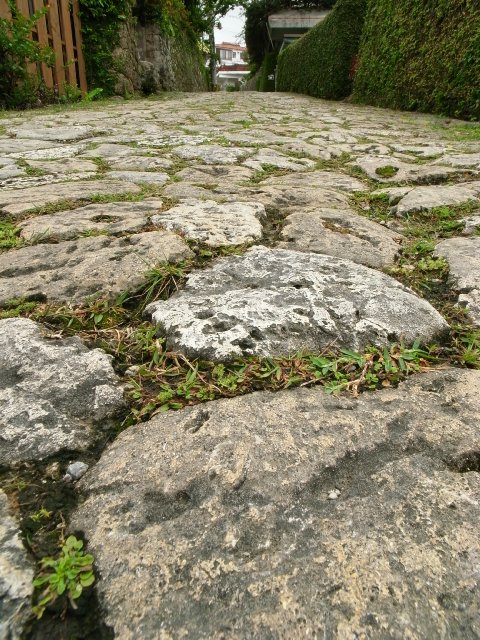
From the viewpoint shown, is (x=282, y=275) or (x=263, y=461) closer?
(x=263, y=461)

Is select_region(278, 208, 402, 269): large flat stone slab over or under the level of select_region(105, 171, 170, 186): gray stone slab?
under

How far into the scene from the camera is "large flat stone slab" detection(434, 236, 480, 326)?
1191mm

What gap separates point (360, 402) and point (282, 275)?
0.52 meters

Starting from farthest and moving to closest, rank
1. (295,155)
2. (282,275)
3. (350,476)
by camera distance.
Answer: (295,155) → (282,275) → (350,476)

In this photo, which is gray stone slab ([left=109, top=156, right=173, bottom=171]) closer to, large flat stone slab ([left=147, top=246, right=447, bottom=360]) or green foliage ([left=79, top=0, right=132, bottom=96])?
large flat stone slab ([left=147, top=246, right=447, bottom=360])

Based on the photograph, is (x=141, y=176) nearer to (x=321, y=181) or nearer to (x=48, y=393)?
(x=321, y=181)

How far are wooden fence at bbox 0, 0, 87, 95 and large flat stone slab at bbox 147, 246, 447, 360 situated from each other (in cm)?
782

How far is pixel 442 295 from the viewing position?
4.15 feet

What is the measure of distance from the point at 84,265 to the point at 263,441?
0.91 metres

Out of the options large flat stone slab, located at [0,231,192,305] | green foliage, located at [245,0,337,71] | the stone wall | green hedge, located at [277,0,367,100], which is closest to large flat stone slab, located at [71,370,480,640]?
large flat stone slab, located at [0,231,192,305]

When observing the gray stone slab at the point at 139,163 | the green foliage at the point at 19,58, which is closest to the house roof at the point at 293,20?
the green foliage at the point at 19,58

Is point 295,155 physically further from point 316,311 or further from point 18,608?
point 18,608

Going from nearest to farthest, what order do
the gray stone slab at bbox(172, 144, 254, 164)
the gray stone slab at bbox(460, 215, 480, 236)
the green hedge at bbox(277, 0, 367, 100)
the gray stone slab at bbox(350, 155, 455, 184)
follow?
the gray stone slab at bbox(460, 215, 480, 236) → the gray stone slab at bbox(350, 155, 455, 184) → the gray stone slab at bbox(172, 144, 254, 164) → the green hedge at bbox(277, 0, 367, 100)

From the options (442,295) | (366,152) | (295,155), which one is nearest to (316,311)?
(442,295)
